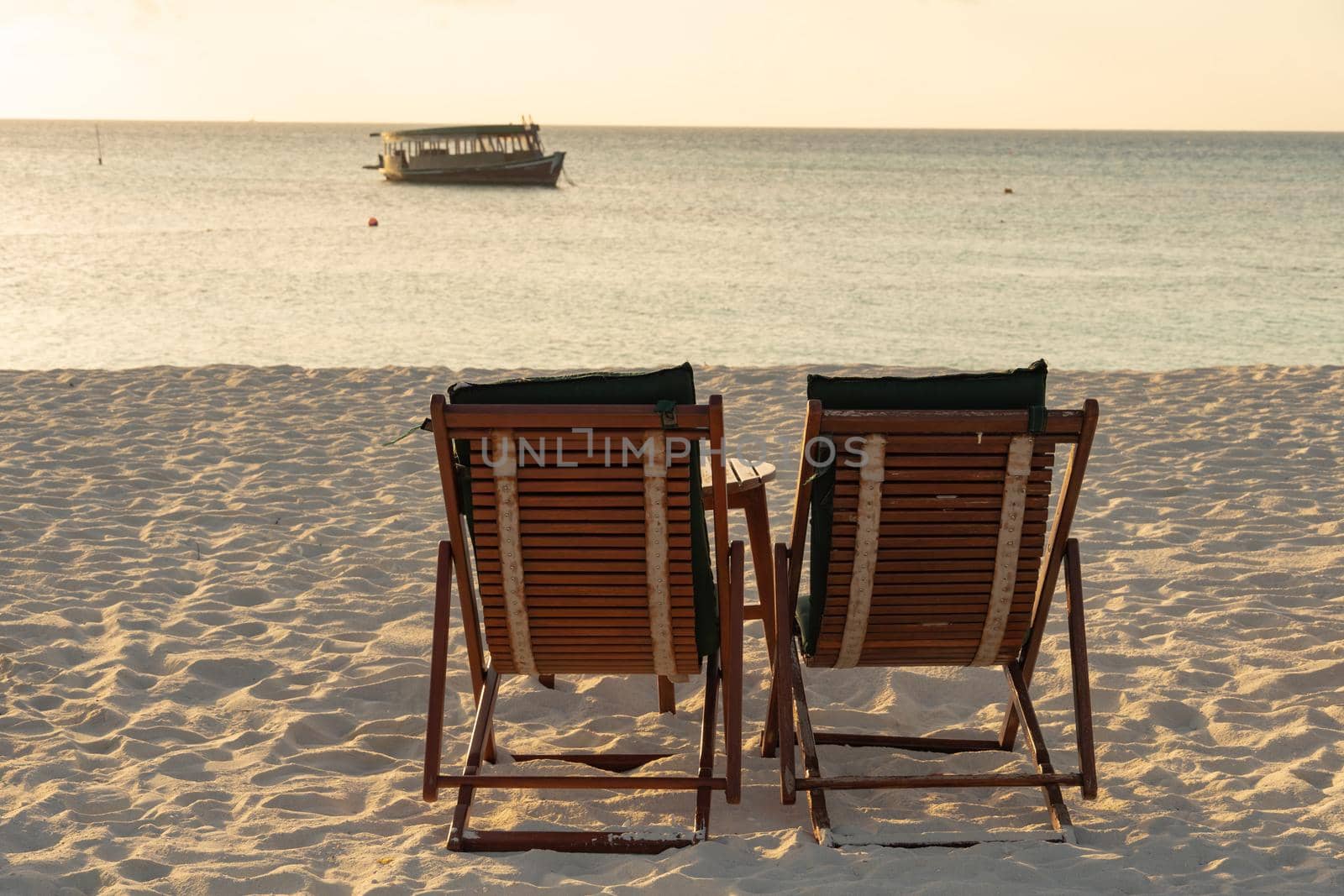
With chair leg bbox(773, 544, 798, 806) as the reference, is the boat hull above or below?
below

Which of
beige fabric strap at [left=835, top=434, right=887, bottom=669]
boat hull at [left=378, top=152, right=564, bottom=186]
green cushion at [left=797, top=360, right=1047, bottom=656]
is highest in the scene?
green cushion at [left=797, top=360, right=1047, bottom=656]

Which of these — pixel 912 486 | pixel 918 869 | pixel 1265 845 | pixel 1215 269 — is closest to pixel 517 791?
pixel 918 869

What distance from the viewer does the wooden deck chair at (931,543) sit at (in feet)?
8.87

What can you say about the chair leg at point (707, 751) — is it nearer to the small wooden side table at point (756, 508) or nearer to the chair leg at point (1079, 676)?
the small wooden side table at point (756, 508)

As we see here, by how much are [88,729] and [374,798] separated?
942 mm

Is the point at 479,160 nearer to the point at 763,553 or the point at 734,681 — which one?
the point at 763,553

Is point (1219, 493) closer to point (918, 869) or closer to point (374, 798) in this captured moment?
point (918, 869)

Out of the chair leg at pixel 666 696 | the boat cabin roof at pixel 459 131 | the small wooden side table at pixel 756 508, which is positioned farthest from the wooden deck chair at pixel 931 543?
the boat cabin roof at pixel 459 131

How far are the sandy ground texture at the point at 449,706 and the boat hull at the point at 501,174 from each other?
143 ft

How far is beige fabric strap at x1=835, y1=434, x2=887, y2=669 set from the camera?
2.73 meters

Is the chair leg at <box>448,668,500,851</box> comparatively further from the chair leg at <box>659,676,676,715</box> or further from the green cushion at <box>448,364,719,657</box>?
the green cushion at <box>448,364,719,657</box>

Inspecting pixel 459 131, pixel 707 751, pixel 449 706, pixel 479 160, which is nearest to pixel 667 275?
pixel 449 706

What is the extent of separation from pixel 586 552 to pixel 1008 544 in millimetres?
968

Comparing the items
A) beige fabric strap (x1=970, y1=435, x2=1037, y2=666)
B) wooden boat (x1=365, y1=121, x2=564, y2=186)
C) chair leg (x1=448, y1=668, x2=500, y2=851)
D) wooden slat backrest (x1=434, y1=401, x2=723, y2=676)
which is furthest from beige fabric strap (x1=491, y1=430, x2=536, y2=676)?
wooden boat (x1=365, y1=121, x2=564, y2=186)
